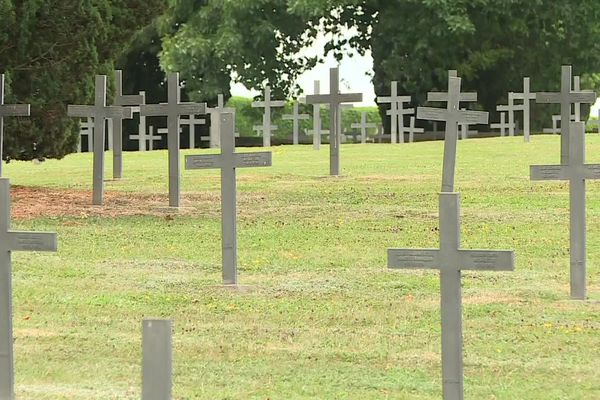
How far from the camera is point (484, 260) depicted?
8.86m

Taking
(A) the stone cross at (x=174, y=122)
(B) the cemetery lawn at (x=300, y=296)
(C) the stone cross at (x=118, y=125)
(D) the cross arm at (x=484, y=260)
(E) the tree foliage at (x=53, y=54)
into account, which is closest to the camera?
(D) the cross arm at (x=484, y=260)

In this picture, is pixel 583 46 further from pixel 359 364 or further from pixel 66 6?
pixel 359 364

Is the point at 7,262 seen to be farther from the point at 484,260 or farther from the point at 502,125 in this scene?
the point at 502,125

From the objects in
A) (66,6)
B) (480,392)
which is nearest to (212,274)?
(480,392)

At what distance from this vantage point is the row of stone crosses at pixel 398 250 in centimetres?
868

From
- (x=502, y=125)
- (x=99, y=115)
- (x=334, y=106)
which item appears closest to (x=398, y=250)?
(x=99, y=115)

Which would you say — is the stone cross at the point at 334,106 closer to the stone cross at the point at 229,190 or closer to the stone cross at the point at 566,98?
the stone cross at the point at 566,98

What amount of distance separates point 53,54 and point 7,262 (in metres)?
13.3

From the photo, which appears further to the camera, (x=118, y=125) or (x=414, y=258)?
(x=118, y=125)

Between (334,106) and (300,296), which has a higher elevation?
(334,106)

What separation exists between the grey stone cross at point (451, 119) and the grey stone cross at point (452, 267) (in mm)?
12439

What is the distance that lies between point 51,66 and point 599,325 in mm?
11902

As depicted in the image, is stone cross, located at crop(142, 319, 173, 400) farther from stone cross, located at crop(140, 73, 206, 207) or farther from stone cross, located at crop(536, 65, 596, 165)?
stone cross, located at crop(536, 65, 596, 165)

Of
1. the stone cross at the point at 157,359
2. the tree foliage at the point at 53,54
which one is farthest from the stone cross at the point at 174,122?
the stone cross at the point at 157,359
